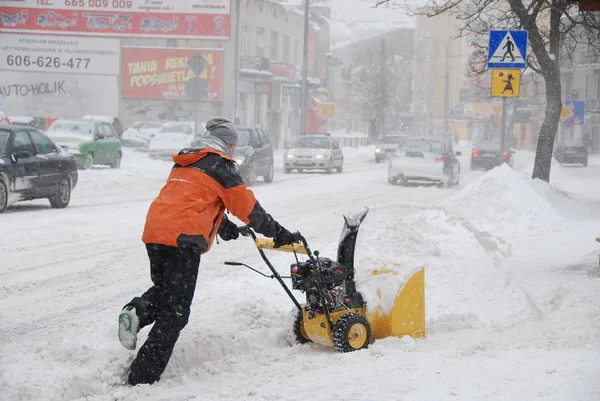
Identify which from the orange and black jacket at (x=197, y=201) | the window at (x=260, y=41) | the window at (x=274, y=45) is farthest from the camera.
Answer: the window at (x=274, y=45)

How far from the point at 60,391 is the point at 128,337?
20.7 inches

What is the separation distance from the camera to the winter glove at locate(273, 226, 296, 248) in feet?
19.7

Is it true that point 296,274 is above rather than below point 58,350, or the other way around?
above

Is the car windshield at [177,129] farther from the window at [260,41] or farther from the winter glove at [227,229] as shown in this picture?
the winter glove at [227,229]

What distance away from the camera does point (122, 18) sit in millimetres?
55719

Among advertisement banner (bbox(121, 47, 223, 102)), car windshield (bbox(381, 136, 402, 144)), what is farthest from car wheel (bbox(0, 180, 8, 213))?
advertisement banner (bbox(121, 47, 223, 102))

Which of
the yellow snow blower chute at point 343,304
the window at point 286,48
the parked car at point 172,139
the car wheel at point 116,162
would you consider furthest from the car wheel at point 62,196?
the window at point 286,48

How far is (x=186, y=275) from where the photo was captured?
5660mm

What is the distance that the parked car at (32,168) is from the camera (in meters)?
15.3

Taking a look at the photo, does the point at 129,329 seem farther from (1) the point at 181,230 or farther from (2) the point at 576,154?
(2) the point at 576,154

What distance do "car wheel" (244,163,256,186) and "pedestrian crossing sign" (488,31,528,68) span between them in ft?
38.7

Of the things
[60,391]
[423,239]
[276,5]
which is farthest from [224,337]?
[276,5]

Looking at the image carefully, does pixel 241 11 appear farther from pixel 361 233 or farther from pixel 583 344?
pixel 583 344

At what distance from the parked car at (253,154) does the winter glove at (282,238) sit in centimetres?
1819
